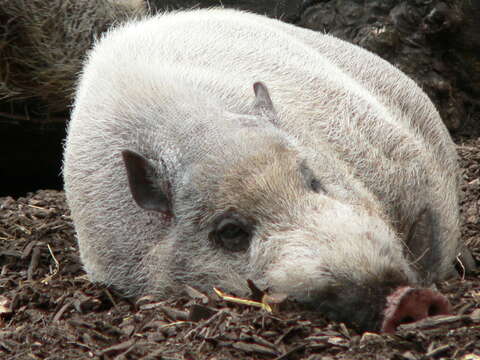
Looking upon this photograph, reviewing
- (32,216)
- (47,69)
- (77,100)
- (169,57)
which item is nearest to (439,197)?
(169,57)

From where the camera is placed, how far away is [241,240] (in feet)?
12.7

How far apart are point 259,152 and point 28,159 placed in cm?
623

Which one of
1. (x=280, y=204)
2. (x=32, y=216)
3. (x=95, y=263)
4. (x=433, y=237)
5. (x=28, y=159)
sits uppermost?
(x=280, y=204)

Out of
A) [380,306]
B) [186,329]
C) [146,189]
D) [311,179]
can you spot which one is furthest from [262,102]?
[380,306]

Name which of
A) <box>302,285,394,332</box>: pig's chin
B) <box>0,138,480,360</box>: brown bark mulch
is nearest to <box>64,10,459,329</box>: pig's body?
<box>302,285,394,332</box>: pig's chin

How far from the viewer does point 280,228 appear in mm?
3676

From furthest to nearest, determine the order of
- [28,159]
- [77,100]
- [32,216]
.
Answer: [28,159]
[32,216]
[77,100]

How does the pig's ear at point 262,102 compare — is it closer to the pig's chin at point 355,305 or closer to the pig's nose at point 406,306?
the pig's chin at point 355,305

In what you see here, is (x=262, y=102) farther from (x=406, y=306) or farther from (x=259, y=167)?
(x=406, y=306)

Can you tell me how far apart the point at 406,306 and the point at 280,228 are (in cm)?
77

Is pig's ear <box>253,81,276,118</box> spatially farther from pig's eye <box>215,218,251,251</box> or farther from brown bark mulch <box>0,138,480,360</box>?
brown bark mulch <box>0,138,480,360</box>

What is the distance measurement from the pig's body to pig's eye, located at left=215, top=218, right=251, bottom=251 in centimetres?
1

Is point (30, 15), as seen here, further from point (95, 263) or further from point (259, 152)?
point (259, 152)

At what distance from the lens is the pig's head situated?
3273 mm
